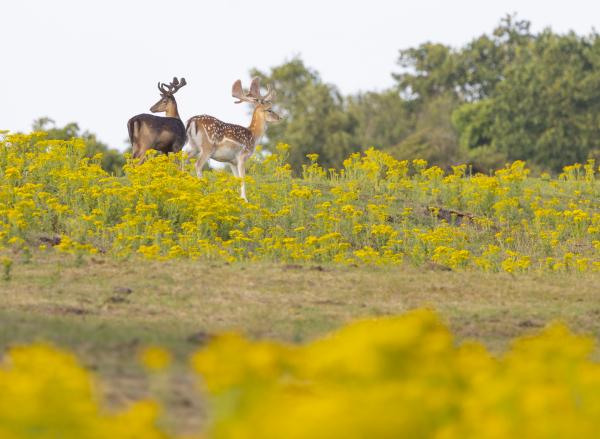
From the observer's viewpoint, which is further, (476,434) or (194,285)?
(194,285)

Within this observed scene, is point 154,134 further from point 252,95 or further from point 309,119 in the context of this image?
point 309,119

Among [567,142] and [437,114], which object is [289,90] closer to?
[437,114]

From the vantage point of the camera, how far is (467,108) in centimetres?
5684

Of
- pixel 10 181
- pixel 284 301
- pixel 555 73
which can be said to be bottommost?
pixel 284 301

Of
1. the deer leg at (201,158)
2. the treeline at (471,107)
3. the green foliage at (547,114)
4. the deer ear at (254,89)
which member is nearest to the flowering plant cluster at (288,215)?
the deer leg at (201,158)

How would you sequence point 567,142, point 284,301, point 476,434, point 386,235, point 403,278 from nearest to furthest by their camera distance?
point 476,434, point 284,301, point 403,278, point 386,235, point 567,142

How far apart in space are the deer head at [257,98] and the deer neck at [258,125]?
0.13 ft

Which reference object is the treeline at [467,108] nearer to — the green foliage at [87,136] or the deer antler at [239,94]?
the green foliage at [87,136]

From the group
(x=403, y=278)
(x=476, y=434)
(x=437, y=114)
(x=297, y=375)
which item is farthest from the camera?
(x=437, y=114)

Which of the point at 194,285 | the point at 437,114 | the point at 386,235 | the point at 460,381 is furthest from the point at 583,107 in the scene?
the point at 460,381

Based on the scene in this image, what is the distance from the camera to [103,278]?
1266cm

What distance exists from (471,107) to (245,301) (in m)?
45.9

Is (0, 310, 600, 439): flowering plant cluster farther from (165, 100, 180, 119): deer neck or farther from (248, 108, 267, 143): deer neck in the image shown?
(165, 100, 180, 119): deer neck

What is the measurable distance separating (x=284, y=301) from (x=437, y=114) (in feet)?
176
